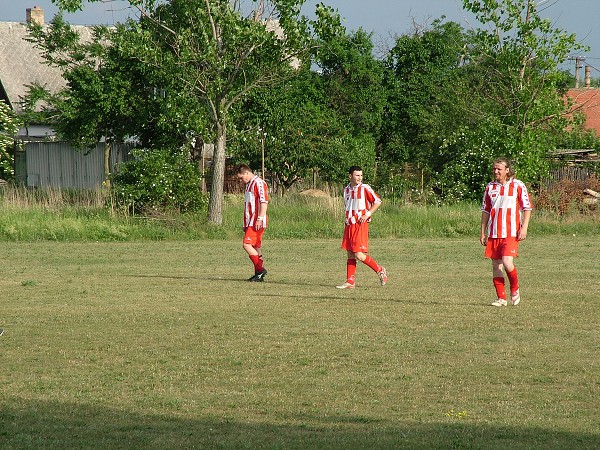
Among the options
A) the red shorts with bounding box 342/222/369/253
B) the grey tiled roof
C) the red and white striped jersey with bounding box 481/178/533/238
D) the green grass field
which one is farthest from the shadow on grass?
the grey tiled roof

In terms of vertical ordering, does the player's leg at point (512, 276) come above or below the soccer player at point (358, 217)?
below

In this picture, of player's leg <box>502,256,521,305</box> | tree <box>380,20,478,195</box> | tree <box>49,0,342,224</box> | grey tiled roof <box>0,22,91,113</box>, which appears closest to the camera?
player's leg <box>502,256,521,305</box>

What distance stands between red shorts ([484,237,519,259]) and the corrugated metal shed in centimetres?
3230

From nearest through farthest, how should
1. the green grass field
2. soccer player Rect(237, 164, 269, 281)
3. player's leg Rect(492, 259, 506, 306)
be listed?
the green grass field
player's leg Rect(492, 259, 506, 306)
soccer player Rect(237, 164, 269, 281)

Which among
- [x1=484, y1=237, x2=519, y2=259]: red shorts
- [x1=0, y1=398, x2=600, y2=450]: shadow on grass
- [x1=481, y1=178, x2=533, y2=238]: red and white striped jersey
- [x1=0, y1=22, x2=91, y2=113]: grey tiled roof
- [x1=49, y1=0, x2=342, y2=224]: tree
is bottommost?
[x1=0, y1=398, x2=600, y2=450]: shadow on grass

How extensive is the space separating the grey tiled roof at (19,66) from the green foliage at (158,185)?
2551cm

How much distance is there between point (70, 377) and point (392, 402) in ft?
8.62

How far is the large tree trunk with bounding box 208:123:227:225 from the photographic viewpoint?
1083 inches

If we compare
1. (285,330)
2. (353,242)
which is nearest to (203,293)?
(353,242)

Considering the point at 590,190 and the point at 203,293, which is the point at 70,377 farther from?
the point at 590,190

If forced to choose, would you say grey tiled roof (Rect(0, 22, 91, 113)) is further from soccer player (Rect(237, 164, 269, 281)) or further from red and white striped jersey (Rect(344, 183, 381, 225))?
red and white striped jersey (Rect(344, 183, 381, 225))

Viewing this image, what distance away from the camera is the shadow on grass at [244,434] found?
606 cm

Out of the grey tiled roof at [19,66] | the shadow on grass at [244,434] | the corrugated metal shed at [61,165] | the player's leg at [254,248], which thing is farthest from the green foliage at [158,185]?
the grey tiled roof at [19,66]

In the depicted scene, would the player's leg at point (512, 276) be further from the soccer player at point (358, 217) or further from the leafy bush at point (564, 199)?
the leafy bush at point (564, 199)
